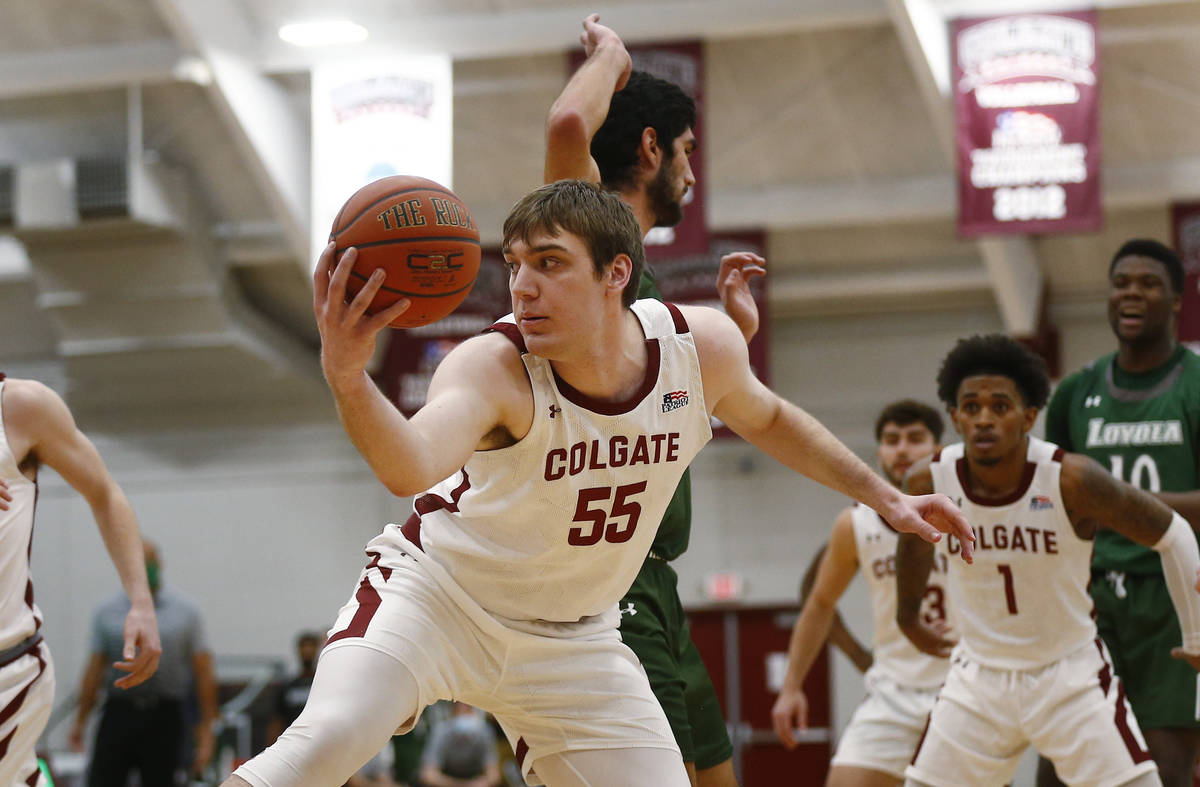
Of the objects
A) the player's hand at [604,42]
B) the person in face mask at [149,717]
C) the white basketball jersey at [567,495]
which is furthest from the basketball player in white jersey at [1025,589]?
the person in face mask at [149,717]

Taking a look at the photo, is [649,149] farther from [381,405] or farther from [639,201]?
[381,405]

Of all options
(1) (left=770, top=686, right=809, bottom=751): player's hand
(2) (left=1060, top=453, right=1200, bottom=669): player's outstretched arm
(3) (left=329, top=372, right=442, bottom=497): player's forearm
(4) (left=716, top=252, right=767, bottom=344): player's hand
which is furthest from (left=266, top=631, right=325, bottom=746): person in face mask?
(3) (left=329, top=372, right=442, bottom=497): player's forearm

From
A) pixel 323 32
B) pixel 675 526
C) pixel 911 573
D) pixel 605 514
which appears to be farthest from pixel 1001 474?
pixel 323 32

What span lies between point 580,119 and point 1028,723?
257cm

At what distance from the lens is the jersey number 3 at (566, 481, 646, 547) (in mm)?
3523

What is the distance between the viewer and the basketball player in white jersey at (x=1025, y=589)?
4.98 metres

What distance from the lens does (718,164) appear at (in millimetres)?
14133

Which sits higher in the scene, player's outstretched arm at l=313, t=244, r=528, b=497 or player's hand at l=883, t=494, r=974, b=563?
player's outstretched arm at l=313, t=244, r=528, b=497

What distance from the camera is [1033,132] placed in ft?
34.6

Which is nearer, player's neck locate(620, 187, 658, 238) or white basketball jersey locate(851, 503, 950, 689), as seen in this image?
player's neck locate(620, 187, 658, 238)

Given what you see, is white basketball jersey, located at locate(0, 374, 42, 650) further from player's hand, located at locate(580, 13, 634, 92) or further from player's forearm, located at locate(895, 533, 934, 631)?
player's forearm, located at locate(895, 533, 934, 631)

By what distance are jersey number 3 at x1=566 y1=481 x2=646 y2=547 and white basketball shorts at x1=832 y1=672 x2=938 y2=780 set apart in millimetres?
3077

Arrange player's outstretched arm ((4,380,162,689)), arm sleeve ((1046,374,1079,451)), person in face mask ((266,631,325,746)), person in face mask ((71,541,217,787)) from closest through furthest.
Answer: player's outstretched arm ((4,380,162,689)), arm sleeve ((1046,374,1079,451)), person in face mask ((71,541,217,787)), person in face mask ((266,631,325,746))

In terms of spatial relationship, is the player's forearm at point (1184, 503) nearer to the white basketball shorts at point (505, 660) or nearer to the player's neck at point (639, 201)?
the player's neck at point (639, 201)
